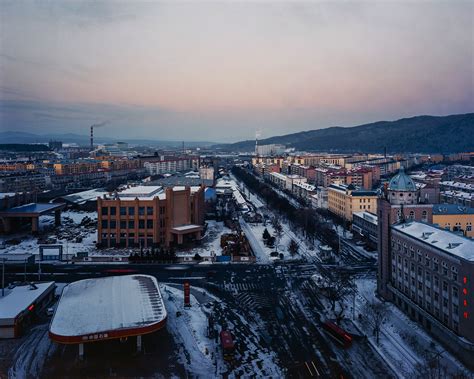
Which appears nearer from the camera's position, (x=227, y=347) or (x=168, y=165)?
(x=227, y=347)

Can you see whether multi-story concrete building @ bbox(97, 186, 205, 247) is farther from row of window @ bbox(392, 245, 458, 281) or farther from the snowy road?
row of window @ bbox(392, 245, 458, 281)

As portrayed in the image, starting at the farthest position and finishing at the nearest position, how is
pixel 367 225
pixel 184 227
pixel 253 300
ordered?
pixel 367 225
pixel 184 227
pixel 253 300

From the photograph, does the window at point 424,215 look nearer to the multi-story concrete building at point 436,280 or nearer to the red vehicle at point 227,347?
the multi-story concrete building at point 436,280

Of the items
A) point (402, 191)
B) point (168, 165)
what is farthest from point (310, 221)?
point (168, 165)

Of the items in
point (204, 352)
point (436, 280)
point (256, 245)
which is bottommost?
point (204, 352)

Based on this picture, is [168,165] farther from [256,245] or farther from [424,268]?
[424,268]

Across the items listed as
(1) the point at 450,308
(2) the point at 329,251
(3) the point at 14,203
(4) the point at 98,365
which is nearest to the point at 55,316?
(4) the point at 98,365

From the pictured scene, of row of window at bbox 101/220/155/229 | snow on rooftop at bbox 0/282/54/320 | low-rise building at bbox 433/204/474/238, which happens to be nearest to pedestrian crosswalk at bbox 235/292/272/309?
snow on rooftop at bbox 0/282/54/320
